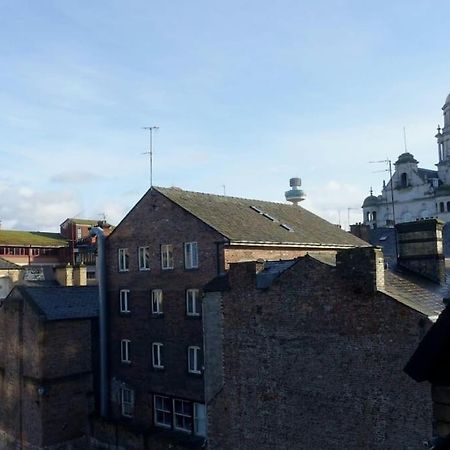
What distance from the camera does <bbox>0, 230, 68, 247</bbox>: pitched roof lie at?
207 ft

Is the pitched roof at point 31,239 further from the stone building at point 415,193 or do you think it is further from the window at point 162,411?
the window at point 162,411

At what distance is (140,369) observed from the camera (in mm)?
25984

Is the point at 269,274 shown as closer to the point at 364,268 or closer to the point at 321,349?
the point at 321,349

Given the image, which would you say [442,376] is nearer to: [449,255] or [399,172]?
[449,255]

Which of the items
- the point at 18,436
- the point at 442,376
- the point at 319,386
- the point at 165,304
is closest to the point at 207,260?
the point at 165,304

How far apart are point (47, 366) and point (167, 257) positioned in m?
8.03

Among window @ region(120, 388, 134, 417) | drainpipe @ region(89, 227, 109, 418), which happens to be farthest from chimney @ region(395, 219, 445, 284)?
drainpipe @ region(89, 227, 109, 418)

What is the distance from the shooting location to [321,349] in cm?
1645

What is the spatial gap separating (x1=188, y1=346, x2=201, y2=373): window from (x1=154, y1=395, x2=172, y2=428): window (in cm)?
232

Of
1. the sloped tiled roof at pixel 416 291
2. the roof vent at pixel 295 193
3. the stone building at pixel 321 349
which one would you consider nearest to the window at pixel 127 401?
the stone building at pixel 321 349

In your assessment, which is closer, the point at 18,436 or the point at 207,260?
the point at 207,260

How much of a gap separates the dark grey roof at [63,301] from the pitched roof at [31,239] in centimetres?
3663

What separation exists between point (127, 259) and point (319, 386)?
45.2 ft

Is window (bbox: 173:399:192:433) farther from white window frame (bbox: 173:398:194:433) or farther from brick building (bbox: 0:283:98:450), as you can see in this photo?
brick building (bbox: 0:283:98:450)
